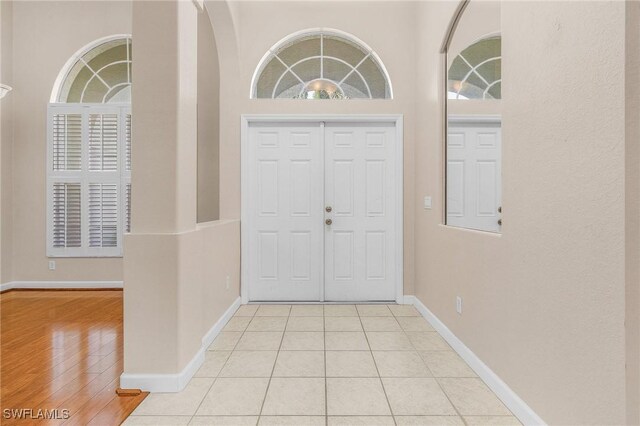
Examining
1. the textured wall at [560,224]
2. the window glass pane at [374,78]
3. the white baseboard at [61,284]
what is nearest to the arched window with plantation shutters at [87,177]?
the white baseboard at [61,284]

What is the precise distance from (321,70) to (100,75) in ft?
9.91

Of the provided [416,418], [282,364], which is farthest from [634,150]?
[282,364]

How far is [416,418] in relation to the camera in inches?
69.4

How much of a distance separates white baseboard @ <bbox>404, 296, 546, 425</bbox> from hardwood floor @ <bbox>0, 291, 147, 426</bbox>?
79.8 inches

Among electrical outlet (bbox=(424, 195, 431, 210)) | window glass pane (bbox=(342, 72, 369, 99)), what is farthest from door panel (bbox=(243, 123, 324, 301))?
electrical outlet (bbox=(424, 195, 431, 210))

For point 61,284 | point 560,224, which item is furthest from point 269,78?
point 61,284

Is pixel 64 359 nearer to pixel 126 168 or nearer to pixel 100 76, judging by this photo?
pixel 126 168

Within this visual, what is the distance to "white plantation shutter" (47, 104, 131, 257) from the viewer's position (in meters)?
4.44

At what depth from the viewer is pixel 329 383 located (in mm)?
2113

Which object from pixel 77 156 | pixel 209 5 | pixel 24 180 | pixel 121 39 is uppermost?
pixel 121 39

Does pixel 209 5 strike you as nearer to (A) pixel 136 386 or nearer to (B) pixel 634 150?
(A) pixel 136 386

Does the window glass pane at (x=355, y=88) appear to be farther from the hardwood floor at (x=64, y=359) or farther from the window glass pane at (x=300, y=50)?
the hardwood floor at (x=64, y=359)

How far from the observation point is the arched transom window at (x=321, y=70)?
3.89 meters

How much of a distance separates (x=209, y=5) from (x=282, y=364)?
3337mm
